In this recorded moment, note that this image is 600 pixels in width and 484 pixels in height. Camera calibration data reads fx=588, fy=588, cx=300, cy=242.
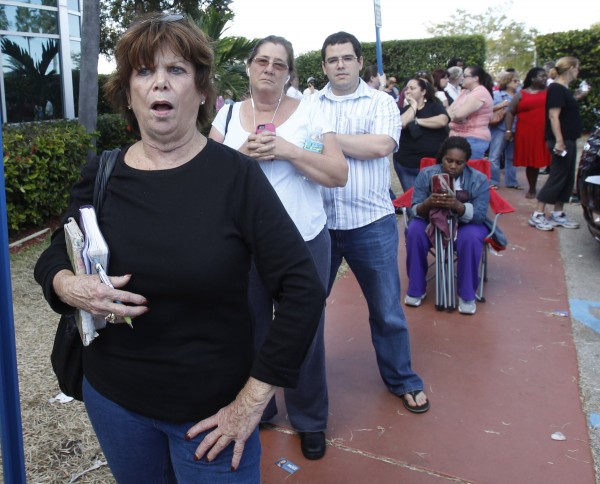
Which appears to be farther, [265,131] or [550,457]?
[550,457]

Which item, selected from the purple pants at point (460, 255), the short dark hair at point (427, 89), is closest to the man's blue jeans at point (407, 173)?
the short dark hair at point (427, 89)

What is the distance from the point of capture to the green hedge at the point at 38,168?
6.63m

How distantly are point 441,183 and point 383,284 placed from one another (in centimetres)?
184

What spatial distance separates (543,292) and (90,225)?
4820 mm

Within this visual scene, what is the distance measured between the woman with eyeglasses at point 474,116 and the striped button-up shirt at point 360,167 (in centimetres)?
460

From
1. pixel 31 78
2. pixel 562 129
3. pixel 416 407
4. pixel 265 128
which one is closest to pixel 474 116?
pixel 562 129

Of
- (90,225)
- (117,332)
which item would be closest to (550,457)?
(117,332)

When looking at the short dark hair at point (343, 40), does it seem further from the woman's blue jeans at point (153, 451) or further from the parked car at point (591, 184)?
the parked car at point (591, 184)

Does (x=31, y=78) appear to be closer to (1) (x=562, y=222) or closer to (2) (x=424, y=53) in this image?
(1) (x=562, y=222)

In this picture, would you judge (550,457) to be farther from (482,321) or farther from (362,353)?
(482,321)

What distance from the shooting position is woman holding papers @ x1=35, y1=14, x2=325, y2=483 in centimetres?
161

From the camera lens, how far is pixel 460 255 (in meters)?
5.04

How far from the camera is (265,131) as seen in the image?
2576mm

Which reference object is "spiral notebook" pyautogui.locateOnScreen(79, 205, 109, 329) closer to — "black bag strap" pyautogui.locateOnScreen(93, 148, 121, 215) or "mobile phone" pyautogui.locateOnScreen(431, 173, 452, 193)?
"black bag strap" pyautogui.locateOnScreen(93, 148, 121, 215)
